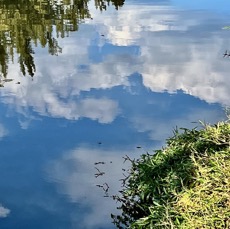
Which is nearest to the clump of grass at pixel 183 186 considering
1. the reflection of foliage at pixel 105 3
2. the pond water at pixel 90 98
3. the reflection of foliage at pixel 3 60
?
the pond water at pixel 90 98

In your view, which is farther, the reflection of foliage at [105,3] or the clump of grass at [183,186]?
the reflection of foliage at [105,3]

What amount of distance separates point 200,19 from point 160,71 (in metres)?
5.93

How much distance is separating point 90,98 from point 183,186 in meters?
4.87

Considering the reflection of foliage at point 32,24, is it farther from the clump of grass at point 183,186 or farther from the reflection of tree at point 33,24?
the clump of grass at point 183,186

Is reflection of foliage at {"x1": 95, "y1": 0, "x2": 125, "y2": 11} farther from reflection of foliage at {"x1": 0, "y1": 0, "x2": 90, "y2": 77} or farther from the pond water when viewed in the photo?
the pond water

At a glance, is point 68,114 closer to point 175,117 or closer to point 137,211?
point 175,117

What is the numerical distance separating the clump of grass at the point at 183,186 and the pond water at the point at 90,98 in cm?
38

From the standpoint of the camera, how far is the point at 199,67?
10.9 metres

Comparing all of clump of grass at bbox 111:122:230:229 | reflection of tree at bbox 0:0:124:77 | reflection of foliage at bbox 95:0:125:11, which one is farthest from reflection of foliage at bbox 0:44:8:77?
reflection of foliage at bbox 95:0:125:11

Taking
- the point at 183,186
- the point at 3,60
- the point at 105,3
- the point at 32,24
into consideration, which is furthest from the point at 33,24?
the point at 183,186

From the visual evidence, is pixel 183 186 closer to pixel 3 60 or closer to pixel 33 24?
pixel 3 60

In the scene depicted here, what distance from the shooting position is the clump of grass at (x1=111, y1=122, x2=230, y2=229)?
411 centimetres

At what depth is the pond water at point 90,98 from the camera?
5.77 metres

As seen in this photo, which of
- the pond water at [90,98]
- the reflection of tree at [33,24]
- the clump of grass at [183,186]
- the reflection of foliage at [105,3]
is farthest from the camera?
the reflection of foliage at [105,3]
